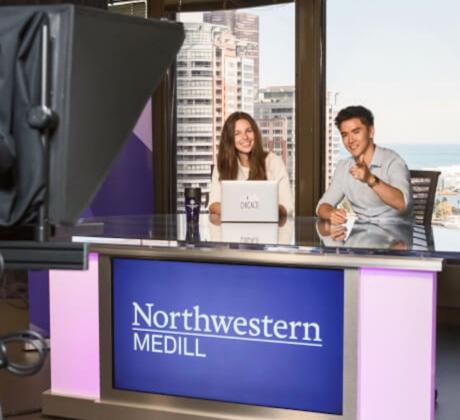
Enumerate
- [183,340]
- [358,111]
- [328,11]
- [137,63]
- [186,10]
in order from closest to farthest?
Result: [137,63], [183,340], [358,111], [328,11], [186,10]

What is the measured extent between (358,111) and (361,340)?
1.58m

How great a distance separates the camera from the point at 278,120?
5.59 meters

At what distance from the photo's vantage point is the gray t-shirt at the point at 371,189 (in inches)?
149

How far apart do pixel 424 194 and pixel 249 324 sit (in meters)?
1.92

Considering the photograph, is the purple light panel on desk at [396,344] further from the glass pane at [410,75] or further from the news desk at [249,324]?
the glass pane at [410,75]

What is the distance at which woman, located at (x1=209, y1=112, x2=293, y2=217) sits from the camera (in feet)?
13.3

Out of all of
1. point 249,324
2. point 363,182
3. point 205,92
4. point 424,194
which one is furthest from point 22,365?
point 205,92

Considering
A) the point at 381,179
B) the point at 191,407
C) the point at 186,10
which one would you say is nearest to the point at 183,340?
the point at 191,407

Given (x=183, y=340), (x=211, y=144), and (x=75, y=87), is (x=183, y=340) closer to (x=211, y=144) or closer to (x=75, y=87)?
(x=75, y=87)

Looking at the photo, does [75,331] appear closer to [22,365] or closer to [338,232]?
[338,232]

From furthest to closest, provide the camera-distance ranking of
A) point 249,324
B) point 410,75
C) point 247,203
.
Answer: point 410,75
point 247,203
point 249,324

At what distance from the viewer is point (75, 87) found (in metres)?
1.01

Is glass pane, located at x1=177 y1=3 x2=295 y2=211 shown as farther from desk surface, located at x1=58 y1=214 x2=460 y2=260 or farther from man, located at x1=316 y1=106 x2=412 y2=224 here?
desk surface, located at x1=58 y1=214 x2=460 y2=260

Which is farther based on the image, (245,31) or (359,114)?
(245,31)
